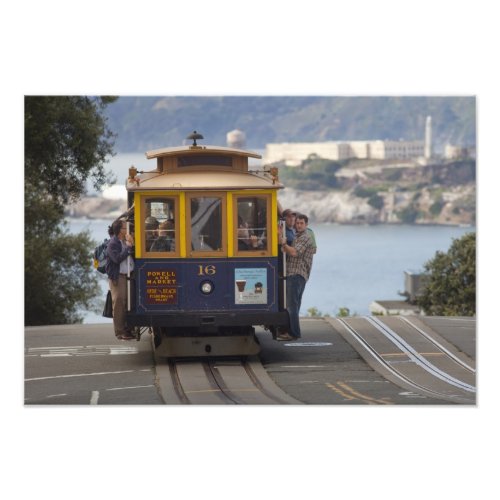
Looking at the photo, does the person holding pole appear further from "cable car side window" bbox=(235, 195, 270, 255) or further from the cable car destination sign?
"cable car side window" bbox=(235, 195, 270, 255)

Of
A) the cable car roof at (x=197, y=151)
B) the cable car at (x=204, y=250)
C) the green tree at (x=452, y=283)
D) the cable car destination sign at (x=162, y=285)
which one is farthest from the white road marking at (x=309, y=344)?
the green tree at (x=452, y=283)

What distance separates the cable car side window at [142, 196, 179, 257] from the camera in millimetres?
18234

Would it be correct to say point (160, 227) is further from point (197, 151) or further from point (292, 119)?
point (292, 119)

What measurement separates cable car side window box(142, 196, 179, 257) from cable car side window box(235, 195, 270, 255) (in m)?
0.85

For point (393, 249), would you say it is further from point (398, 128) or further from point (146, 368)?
point (146, 368)

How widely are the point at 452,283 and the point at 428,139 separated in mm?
26416

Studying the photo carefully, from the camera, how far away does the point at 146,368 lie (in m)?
18.8

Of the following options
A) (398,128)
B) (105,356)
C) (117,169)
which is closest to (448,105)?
(398,128)

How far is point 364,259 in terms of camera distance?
54.9 metres

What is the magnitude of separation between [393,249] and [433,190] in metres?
3.12

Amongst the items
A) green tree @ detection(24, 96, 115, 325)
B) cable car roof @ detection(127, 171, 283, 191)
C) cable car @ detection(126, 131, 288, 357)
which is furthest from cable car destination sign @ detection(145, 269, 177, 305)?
green tree @ detection(24, 96, 115, 325)

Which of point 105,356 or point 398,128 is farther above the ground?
point 398,128

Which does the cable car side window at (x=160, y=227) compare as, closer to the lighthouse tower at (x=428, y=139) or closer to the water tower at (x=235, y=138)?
the water tower at (x=235, y=138)

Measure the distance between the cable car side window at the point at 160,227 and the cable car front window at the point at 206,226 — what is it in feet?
0.82
